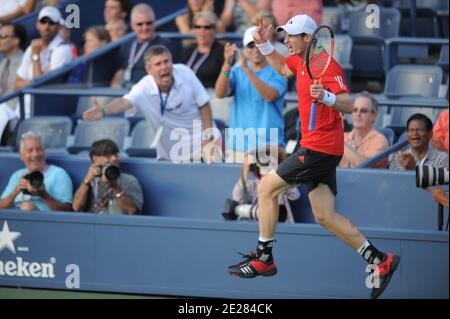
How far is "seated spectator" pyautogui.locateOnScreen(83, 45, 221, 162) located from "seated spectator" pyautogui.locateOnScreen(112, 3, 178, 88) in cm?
167

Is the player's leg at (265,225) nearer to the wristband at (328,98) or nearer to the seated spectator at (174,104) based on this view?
the wristband at (328,98)

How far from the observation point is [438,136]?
27.7ft

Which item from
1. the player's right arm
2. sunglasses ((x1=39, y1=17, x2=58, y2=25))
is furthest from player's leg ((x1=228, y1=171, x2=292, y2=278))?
sunglasses ((x1=39, y1=17, x2=58, y2=25))

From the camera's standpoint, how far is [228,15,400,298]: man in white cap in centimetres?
715

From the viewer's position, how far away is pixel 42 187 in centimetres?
942

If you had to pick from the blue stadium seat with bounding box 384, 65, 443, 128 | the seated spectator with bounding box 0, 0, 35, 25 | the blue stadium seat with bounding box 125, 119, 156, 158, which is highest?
the seated spectator with bounding box 0, 0, 35, 25

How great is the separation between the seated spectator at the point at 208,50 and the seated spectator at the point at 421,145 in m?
2.36

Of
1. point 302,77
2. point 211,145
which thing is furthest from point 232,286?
point 302,77

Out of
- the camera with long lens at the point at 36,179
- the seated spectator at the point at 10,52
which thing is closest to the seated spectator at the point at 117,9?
the seated spectator at the point at 10,52

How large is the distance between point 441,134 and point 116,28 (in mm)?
4643

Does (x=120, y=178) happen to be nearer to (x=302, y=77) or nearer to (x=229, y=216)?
(x=229, y=216)

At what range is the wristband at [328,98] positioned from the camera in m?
6.89

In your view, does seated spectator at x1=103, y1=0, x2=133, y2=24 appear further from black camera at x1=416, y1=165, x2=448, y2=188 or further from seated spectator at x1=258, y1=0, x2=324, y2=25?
black camera at x1=416, y1=165, x2=448, y2=188

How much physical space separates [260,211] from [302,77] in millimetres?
835
